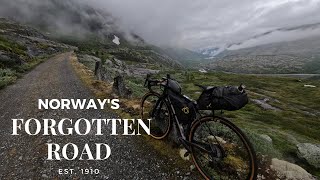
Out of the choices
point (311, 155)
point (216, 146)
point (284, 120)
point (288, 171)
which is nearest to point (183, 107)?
point (216, 146)

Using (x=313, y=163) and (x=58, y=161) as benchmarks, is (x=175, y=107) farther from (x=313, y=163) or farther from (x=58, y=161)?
(x=313, y=163)

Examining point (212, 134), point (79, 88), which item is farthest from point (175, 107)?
point (79, 88)

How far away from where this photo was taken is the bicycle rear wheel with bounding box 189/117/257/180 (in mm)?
7422

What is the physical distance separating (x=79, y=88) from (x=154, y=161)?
14.5m

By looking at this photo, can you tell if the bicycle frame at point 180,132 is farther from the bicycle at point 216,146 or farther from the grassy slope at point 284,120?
Result: the grassy slope at point 284,120

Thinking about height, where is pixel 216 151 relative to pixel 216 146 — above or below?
below

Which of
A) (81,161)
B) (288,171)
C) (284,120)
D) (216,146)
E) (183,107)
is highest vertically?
(183,107)

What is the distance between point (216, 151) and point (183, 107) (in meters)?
1.82

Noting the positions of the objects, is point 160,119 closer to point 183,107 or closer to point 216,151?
point 183,107

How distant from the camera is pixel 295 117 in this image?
7475cm

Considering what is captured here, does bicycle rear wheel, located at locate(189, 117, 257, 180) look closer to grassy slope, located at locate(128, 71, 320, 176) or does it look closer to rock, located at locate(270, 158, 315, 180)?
rock, located at locate(270, 158, 315, 180)

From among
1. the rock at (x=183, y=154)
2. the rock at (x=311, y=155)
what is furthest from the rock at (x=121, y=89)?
the rock at (x=311, y=155)

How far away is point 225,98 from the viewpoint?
22.4 ft

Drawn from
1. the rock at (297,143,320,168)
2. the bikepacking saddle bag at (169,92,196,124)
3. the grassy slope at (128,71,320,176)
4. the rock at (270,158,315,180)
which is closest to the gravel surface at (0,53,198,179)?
the bikepacking saddle bag at (169,92,196,124)
